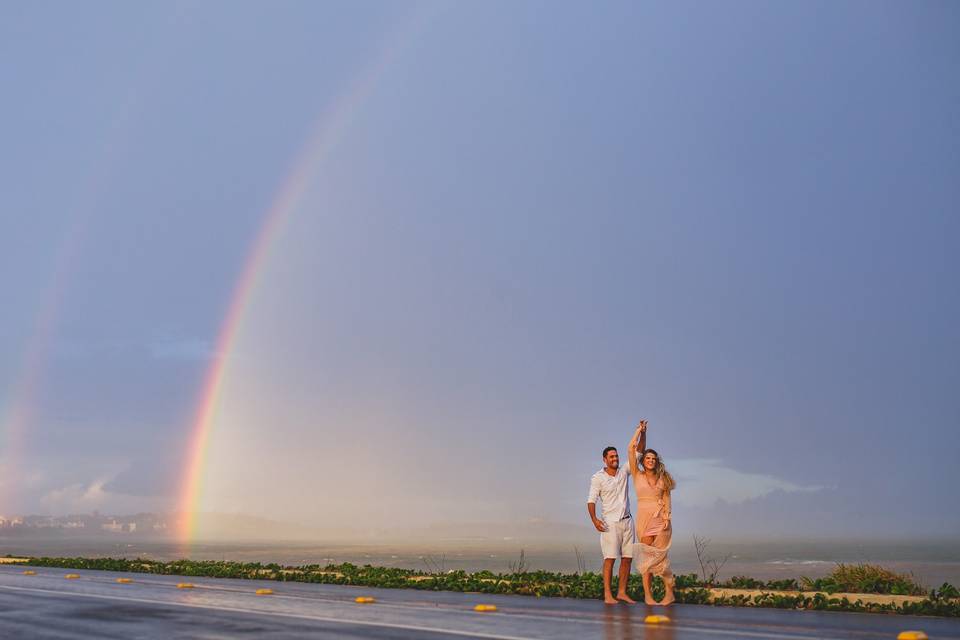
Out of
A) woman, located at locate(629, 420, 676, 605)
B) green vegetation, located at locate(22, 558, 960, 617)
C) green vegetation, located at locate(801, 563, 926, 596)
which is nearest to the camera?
green vegetation, located at locate(22, 558, 960, 617)

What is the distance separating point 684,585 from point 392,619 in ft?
21.3

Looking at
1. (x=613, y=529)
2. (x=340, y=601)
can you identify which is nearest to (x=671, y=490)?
(x=613, y=529)

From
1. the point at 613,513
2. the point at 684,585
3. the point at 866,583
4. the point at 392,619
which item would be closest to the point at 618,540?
the point at 613,513

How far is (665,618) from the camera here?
1239cm

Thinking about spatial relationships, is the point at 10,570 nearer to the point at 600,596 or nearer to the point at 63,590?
the point at 63,590

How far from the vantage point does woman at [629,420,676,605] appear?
47.3 feet

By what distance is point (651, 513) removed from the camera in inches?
579

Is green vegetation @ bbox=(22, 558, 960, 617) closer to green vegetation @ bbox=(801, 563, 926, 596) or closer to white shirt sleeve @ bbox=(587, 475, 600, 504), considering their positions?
green vegetation @ bbox=(801, 563, 926, 596)

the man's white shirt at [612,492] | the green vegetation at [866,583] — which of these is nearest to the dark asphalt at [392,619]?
the man's white shirt at [612,492]

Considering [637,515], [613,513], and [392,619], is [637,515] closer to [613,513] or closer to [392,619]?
[613,513]

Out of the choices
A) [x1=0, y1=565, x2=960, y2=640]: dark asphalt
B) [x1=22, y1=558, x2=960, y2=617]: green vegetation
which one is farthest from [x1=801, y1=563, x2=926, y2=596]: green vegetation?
[x1=0, y1=565, x2=960, y2=640]: dark asphalt

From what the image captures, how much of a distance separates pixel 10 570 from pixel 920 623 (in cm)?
2434

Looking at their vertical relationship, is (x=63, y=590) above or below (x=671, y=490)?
below

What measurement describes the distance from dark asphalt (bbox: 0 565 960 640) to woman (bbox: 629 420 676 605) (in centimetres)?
56
